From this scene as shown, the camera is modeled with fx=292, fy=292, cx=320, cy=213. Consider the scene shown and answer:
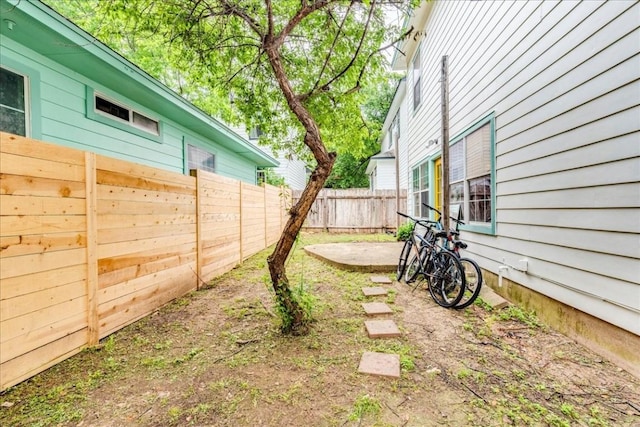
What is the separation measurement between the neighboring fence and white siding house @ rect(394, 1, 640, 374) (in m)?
6.62

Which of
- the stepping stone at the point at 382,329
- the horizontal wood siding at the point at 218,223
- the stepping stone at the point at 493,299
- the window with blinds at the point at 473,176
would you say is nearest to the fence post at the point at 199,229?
the horizontal wood siding at the point at 218,223

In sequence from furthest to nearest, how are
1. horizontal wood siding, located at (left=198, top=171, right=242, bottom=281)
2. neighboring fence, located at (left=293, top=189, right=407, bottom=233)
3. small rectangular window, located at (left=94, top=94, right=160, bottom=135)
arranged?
neighboring fence, located at (left=293, top=189, right=407, bottom=233), horizontal wood siding, located at (left=198, top=171, right=242, bottom=281), small rectangular window, located at (left=94, top=94, right=160, bottom=135)

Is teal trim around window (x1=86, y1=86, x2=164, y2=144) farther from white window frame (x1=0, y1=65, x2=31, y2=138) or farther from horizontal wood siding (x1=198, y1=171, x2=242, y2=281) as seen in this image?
horizontal wood siding (x1=198, y1=171, x2=242, y2=281)

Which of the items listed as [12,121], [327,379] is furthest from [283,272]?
[12,121]

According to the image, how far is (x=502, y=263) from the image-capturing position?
143 inches

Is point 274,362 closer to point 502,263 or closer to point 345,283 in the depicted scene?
point 345,283

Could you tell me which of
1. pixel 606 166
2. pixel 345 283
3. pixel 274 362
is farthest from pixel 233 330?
pixel 606 166

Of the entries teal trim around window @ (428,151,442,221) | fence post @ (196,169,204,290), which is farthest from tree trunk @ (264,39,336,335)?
teal trim around window @ (428,151,442,221)

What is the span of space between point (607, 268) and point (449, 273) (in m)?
1.42

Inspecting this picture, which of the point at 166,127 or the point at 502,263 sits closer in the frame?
the point at 502,263

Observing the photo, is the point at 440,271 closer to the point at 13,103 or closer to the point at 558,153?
the point at 558,153

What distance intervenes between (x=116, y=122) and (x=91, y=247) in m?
2.95

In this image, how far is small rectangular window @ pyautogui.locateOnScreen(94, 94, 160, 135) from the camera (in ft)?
14.1

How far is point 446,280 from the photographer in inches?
139
